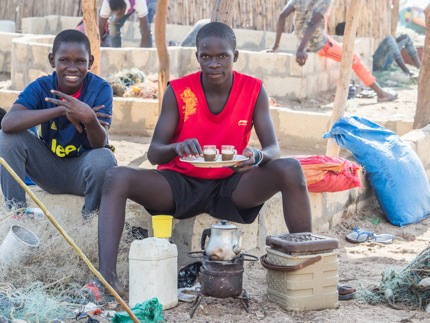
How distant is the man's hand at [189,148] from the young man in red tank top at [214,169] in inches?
5.9

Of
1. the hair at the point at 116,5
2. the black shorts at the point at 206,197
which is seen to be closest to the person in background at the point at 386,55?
the hair at the point at 116,5

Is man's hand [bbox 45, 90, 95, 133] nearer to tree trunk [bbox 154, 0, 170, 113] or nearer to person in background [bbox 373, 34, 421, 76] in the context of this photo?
tree trunk [bbox 154, 0, 170, 113]

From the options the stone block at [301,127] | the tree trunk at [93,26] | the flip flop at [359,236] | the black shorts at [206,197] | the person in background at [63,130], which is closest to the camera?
the black shorts at [206,197]

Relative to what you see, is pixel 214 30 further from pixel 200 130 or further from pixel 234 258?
pixel 234 258

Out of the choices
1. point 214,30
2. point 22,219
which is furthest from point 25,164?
point 214,30

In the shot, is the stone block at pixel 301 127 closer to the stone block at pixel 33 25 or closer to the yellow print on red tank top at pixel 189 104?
the yellow print on red tank top at pixel 189 104

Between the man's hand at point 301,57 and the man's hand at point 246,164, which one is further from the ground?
the man's hand at point 301,57

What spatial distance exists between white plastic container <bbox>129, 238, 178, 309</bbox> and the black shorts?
414 millimetres

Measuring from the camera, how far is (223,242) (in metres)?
3.83

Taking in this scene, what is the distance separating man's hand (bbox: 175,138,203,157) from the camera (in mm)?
3875

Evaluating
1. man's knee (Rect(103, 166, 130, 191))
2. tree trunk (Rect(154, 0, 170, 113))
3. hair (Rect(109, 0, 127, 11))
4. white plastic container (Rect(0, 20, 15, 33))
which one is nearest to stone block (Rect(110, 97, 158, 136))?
tree trunk (Rect(154, 0, 170, 113))

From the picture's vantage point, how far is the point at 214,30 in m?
4.17

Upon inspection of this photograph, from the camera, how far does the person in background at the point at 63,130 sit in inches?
170

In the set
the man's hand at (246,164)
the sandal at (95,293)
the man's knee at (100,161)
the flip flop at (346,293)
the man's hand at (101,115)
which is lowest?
the flip flop at (346,293)
